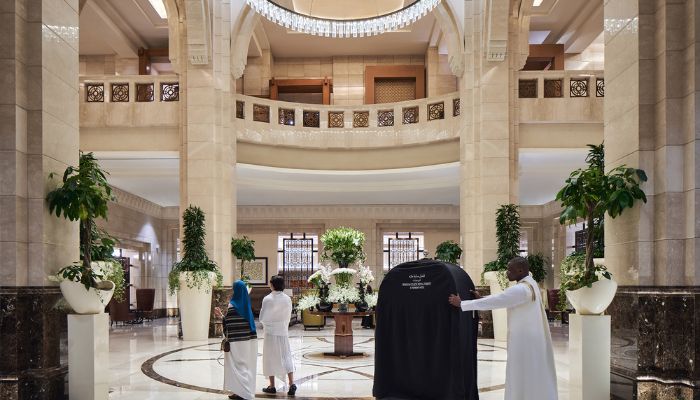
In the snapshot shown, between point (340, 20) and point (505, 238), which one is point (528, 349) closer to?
point (505, 238)

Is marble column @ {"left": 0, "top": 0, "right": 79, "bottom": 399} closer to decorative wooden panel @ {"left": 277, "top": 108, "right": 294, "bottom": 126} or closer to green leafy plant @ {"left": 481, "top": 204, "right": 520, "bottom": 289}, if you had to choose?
green leafy plant @ {"left": 481, "top": 204, "right": 520, "bottom": 289}

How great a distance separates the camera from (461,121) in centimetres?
1421

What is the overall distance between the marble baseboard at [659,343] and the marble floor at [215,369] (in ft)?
4.28

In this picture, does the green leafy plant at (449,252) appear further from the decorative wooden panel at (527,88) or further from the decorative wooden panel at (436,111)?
the decorative wooden panel at (527,88)

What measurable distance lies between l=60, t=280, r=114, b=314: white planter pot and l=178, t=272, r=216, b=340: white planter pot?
6.18 metres

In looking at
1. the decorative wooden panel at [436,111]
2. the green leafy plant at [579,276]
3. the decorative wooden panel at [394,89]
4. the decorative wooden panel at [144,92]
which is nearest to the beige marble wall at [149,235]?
the decorative wooden panel at [144,92]

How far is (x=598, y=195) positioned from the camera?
223 inches

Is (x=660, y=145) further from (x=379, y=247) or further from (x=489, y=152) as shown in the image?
(x=379, y=247)

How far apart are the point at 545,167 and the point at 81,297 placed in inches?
453

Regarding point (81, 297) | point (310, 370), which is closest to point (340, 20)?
point (310, 370)

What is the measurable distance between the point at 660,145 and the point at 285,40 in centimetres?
1490

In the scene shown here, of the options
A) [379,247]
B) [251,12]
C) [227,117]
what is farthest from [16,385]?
[379,247]

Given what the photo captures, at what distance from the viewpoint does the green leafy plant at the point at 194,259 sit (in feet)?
39.3

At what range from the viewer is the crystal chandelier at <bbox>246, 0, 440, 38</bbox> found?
1171 centimetres
